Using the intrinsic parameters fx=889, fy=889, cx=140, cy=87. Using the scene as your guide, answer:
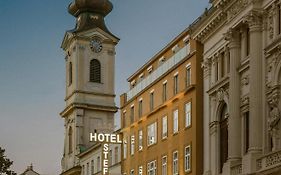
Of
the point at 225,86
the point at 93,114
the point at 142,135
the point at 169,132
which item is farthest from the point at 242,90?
the point at 93,114

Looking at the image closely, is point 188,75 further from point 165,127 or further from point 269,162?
point 269,162

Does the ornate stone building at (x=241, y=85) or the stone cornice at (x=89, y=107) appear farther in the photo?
the stone cornice at (x=89, y=107)

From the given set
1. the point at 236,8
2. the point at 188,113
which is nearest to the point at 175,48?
the point at 188,113

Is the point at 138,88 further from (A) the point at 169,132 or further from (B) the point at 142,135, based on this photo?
(A) the point at 169,132

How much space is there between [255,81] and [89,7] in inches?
3343

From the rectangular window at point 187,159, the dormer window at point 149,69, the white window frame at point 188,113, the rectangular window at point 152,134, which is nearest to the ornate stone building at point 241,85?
the rectangular window at point 187,159

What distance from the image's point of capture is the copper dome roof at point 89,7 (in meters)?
136

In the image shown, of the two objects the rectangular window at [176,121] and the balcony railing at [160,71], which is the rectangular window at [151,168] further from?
the balcony railing at [160,71]

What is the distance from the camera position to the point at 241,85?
184 ft

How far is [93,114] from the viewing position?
131250mm

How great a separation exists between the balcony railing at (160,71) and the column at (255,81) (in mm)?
14136

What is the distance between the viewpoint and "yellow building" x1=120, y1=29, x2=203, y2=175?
214 feet

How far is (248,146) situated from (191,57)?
13329 millimetres

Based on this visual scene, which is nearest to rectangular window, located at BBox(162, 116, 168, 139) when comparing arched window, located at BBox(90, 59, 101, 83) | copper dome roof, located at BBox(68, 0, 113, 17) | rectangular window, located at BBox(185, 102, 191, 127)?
rectangular window, located at BBox(185, 102, 191, 127)
